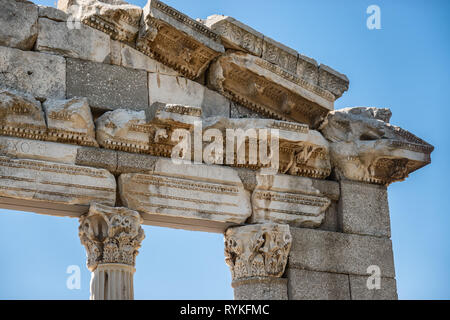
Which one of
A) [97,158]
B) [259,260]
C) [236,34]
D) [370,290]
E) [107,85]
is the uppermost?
[236,34]

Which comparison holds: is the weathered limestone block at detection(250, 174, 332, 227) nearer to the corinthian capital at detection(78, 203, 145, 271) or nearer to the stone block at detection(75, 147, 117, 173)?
the corinthian capital at detection(78, 203, 145, 271)

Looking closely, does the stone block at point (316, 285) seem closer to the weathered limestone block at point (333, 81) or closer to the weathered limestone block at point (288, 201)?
the weathered limestone block at point (288, 201)

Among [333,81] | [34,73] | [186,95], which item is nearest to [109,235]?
[34,73]

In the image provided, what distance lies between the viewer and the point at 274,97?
10.8m

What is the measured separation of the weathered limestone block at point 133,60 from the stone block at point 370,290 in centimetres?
305

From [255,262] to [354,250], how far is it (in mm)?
1214

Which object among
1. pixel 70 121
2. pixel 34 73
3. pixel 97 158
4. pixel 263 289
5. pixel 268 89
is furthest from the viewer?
pixel 268 89

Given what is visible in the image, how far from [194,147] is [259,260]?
138 centimetres

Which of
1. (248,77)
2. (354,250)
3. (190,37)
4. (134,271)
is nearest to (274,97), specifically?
(248,77)

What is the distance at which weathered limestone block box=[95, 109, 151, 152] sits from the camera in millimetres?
9586

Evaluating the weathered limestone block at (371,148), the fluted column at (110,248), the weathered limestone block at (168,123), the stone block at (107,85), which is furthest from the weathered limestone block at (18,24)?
the weathered limestone block at (371,148)

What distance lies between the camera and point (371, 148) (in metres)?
10.6

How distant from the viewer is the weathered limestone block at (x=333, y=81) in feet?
36.0

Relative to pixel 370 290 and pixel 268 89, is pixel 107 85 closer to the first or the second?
pixel 268 89
